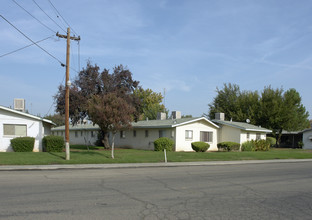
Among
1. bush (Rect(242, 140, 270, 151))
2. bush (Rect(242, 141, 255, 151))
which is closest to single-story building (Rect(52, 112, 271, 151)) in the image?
bush (Rect(242, 141, 255, 151))

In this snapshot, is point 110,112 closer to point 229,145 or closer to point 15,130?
point 15,130

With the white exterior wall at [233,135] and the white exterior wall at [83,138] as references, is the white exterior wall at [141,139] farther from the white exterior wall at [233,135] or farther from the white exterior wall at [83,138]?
the white exterior wall at [233,135]

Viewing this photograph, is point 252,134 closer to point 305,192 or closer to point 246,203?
point 305,192

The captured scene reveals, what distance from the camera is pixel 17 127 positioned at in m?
24.5

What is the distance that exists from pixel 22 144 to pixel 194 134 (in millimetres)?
16665

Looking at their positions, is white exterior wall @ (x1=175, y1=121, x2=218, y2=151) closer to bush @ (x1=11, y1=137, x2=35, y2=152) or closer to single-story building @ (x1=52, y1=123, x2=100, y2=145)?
bush @ (x1=11, y1=137, x2=35, y2=152)

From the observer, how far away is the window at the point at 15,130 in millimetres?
24109

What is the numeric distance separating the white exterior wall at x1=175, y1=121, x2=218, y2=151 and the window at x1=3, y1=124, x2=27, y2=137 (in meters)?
14.0

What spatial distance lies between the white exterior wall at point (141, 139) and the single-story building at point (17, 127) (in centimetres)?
1164

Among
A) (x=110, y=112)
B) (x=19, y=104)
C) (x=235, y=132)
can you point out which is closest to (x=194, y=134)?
(x=235, y=132)

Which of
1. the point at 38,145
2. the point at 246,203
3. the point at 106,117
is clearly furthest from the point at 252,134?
the point at 246,203

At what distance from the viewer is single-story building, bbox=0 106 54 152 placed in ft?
78.1

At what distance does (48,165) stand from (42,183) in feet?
21.6

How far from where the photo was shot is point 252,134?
116ft
